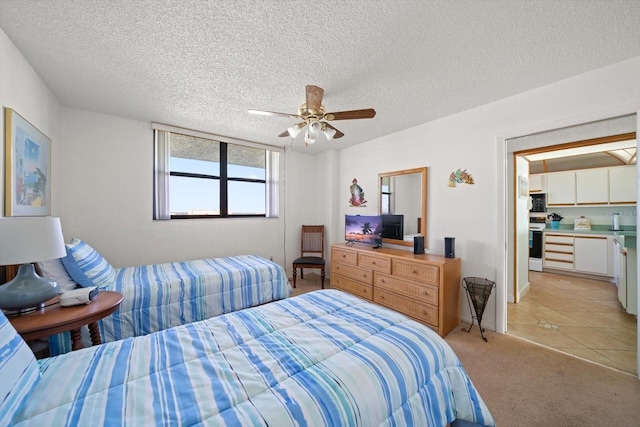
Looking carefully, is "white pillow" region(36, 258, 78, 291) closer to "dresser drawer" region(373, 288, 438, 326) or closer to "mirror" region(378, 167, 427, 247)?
"dresser drawer" region(373, 288, 438, 326)

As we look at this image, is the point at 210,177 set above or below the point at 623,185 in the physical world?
above

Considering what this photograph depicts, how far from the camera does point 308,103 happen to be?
204 cm

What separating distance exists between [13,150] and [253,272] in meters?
2.19

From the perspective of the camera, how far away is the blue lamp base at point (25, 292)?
1.41 m

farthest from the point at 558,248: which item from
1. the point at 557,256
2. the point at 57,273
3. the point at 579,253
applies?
the point at 57,273

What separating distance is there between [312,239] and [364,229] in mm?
1342

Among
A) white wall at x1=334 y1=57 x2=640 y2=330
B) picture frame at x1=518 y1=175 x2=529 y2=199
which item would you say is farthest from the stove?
white wall at x1=334 y1=57 x2=640 y2=330

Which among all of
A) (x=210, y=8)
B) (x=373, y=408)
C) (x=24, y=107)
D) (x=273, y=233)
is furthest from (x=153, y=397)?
(x=273, y=233)

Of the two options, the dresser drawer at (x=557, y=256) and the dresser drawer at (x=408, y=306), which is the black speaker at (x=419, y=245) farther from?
the dresser drawer at (x=557, y=256)

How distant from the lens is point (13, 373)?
799 millimetres

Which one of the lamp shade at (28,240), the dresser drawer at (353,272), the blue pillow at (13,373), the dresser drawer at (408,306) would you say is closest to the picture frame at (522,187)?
the dresser drawer at (408,306)

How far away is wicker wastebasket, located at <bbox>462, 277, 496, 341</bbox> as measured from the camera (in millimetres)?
2484

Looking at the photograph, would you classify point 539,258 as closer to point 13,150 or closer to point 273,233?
point 273,233

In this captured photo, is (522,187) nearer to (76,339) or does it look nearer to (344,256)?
(344,256)
